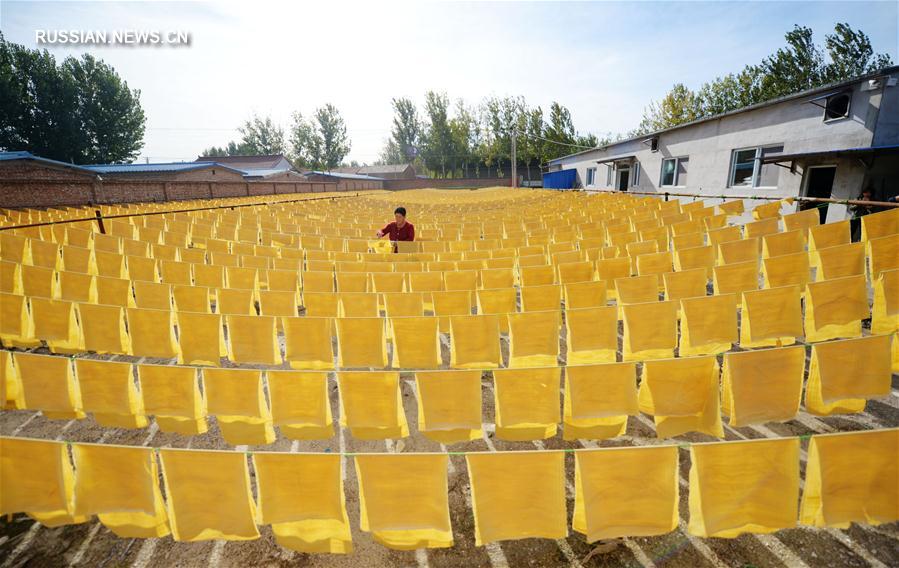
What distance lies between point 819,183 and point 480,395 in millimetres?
13219

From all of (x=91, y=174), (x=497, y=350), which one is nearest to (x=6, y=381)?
(x=497, y=350)

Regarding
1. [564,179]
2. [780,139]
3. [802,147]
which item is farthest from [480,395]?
[564,179]

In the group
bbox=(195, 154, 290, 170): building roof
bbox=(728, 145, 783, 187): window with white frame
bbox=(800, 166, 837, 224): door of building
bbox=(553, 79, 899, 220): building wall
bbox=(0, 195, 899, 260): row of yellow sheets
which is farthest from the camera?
bbox=(195, 154, 290, 170): building roof

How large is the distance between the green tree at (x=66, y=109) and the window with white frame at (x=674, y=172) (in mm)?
54704

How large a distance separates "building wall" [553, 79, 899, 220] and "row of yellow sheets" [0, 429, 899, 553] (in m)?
11.2

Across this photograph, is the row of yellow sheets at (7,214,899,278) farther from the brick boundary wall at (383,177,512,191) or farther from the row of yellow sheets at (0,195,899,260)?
the brick boundary wall at (383,177,512,191)

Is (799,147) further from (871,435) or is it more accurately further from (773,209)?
(871,435)

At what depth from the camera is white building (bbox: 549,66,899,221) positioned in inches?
342

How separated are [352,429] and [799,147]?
14489 millimetres

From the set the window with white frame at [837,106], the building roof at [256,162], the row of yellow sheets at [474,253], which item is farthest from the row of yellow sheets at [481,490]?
the building roof at [256,162]

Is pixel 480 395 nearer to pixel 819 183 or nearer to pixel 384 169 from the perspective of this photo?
pixel 819 183

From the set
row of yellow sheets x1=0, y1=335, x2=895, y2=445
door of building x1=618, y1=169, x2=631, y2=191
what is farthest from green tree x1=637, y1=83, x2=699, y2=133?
row of yellow sheets x1=0, y1=335, x2=895, y2=445

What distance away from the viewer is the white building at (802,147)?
8.69 meters

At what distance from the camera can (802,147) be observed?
10.6 metres
